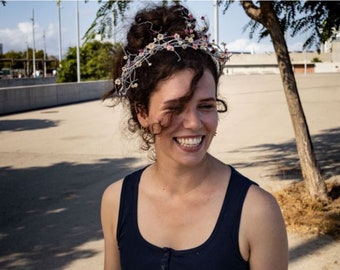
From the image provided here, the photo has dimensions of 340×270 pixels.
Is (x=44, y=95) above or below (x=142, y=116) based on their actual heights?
below

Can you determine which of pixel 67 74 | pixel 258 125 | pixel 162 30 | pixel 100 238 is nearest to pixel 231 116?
pixel 258 125

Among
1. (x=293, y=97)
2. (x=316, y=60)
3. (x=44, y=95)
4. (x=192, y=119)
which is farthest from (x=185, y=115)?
(x=316, y=60)

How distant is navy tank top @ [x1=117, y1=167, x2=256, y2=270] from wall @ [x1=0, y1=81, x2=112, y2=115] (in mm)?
17997

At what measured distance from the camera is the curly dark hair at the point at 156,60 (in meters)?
1.52

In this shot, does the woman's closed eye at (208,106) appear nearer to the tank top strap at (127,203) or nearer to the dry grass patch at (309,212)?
the tank top strap at (127,203)

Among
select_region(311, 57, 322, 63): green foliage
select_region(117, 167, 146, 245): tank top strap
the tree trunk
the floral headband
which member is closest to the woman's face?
the floral headband

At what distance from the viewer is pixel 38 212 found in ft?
19.6

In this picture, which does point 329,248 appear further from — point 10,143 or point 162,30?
point 10,143

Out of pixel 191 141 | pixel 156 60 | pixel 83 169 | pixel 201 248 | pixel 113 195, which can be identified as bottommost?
pixel 83 169

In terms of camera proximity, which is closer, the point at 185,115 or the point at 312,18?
the point at 185,115

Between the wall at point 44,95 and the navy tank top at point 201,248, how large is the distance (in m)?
18.0

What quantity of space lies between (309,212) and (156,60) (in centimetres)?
439

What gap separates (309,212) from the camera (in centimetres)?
540

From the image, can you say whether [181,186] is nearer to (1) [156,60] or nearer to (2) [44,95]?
(1) [156,60]
